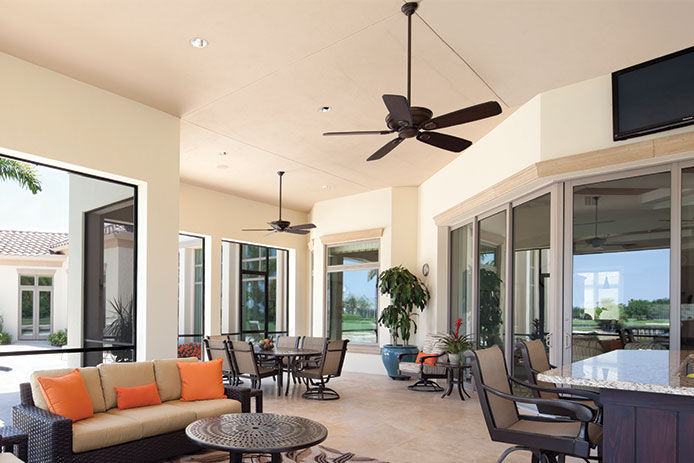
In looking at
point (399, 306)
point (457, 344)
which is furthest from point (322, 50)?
point (399, 306)

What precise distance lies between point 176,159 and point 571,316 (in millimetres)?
4660

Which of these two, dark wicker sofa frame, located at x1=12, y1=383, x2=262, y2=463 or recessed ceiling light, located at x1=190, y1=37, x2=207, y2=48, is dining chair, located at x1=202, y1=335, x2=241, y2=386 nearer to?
dark wicker sofa frame, located at x1=12, y1=383, x2=262, y2=463

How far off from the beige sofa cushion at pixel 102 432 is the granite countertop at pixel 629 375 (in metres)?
3.05

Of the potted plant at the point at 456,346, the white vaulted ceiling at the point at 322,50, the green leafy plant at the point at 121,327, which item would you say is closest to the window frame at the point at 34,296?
the green leafy plant at the point at 121,327

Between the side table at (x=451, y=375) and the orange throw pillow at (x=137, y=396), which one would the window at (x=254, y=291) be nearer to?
the side table at (x=451, y=375)

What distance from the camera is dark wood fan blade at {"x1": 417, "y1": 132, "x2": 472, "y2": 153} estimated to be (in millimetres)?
4301

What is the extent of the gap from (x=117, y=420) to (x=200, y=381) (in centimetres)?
94

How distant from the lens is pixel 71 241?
5.49 metres

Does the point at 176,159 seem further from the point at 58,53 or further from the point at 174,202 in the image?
the point at 58,53

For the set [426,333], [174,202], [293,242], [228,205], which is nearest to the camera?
[174,202]

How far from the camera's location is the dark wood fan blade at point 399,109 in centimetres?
358

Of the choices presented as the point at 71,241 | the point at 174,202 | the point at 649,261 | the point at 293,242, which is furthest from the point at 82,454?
the point at 293,242

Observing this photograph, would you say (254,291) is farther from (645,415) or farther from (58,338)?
(645,415)

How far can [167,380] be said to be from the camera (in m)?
4.83
